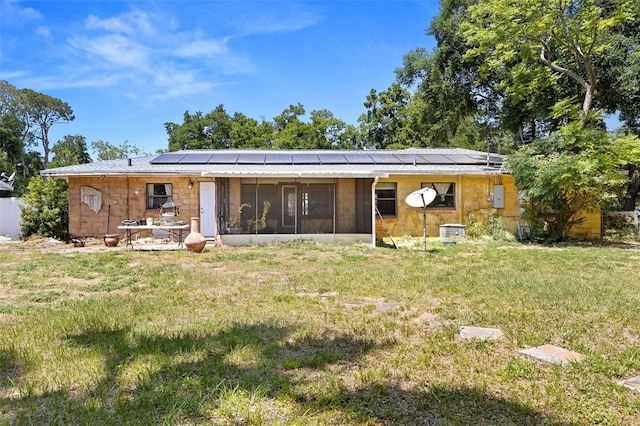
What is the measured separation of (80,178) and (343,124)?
73.4 ft

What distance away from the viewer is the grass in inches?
99.2

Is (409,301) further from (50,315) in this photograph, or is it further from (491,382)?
(50,315)

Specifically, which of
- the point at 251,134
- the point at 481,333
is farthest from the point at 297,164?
the point at 251,134

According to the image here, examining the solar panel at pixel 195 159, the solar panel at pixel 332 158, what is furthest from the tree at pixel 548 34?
the solar panel at pixel 195 159

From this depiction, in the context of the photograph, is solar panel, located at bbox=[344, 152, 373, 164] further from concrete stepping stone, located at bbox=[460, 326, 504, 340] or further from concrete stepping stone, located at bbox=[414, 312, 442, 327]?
concrete stepping stone, located at bbox=[460, 326, 504, 340]

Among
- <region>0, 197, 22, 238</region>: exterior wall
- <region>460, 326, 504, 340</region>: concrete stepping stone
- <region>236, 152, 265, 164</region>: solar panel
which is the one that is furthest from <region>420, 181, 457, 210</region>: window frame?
<region>0, 197, 22, 238</region>: exterior wall

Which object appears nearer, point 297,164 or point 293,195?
point 293,195

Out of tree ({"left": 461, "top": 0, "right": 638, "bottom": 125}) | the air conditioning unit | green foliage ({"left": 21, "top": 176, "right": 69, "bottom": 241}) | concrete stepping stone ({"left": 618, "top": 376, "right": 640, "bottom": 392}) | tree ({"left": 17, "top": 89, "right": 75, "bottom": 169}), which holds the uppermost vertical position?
tree ({"left": 17, "top": 89, "right": 75, "bottom": 169})

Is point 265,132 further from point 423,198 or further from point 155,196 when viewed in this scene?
point 423,198

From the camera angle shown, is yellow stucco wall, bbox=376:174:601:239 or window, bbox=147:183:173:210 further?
yellow stucco wall, bbox=376:174:601:239

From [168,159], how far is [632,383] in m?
15.6

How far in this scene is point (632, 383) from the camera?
283 cm

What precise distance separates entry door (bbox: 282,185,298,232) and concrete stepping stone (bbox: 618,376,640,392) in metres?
10.2

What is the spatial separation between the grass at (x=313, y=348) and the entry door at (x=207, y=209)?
677 centimetres
